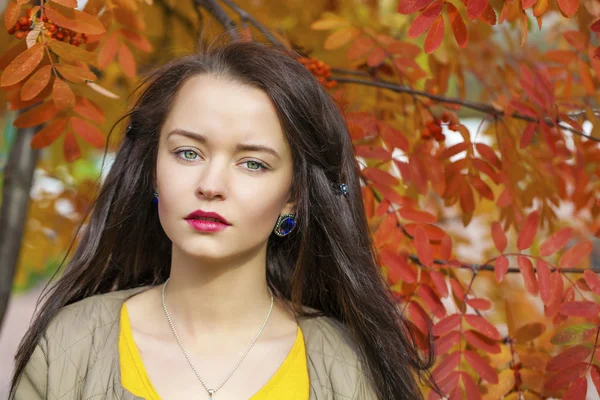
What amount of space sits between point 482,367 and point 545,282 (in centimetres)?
28

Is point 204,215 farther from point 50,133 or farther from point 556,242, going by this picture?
point 556,242

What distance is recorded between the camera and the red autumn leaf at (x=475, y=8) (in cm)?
188

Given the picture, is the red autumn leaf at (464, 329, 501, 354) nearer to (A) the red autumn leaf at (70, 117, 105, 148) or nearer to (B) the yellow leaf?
(B) the yellow leaf

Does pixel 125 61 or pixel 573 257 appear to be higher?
pixel 125 61

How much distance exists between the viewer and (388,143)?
243 cm

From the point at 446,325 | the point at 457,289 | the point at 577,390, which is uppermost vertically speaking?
the point at 457,289

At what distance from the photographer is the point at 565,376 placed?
2078mm

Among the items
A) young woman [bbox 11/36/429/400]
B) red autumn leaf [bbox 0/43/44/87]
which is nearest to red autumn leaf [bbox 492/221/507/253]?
young woman [bbox 11/36/429/400]

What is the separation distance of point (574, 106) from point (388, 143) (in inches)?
25.1

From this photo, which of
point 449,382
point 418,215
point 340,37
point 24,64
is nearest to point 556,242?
point 418,215

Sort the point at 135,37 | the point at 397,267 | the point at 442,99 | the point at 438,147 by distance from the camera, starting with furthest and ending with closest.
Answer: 1. the point at 438,147
2. the point at 442,99
3. the point at 135,37
4. the point at 397,267

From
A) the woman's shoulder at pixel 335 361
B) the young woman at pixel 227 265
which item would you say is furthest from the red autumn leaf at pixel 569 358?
the woman's shoulder at pixel 335 361

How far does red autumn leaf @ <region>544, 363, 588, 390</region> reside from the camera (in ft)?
6.73

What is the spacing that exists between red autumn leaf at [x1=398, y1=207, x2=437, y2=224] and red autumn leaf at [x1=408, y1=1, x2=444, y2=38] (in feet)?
1.82
